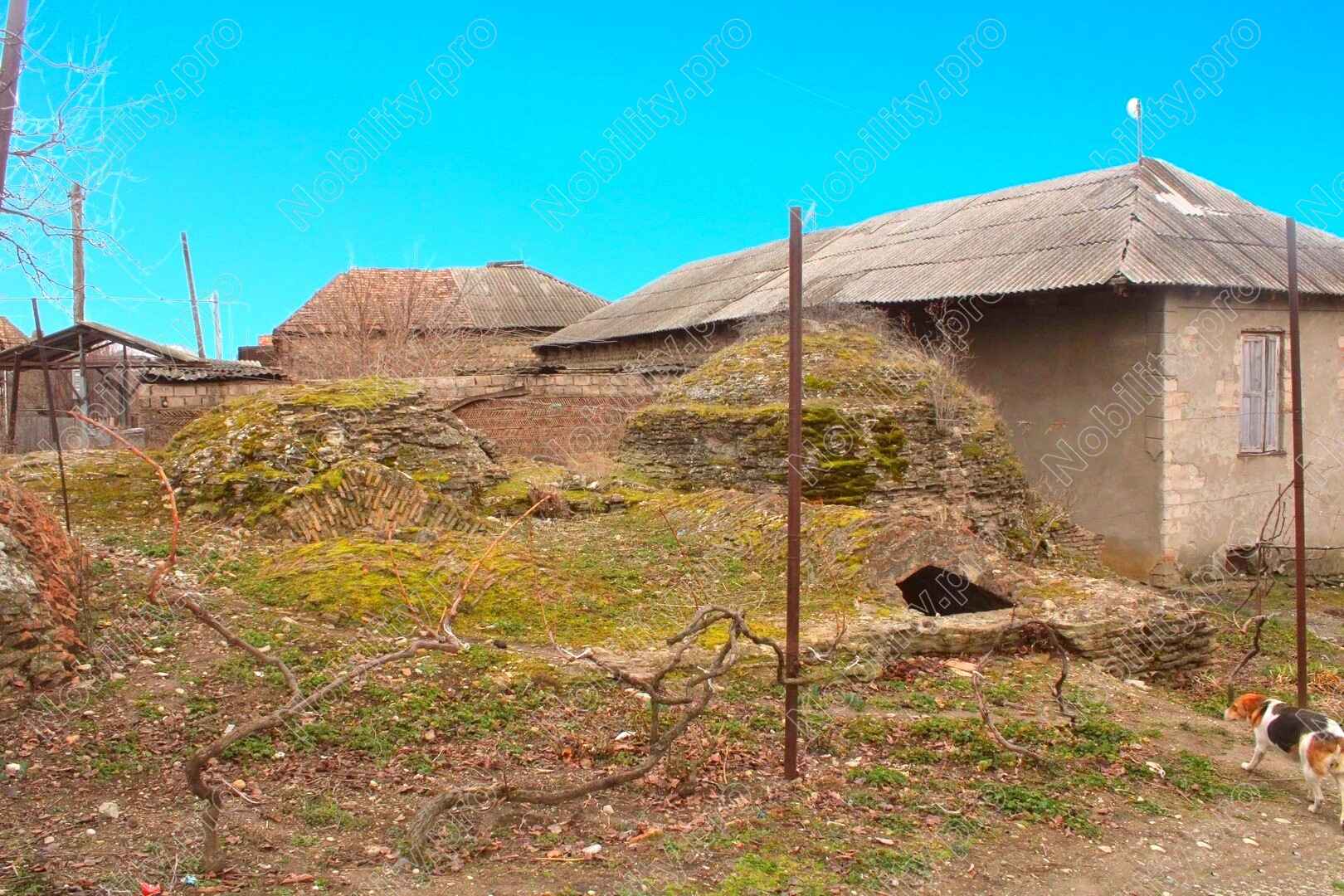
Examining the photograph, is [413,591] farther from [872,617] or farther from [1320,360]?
[1320,360]

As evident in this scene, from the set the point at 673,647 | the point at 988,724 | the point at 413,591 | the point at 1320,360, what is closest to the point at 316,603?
the point at 413,591

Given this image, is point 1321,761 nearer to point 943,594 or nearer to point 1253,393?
point 943,594

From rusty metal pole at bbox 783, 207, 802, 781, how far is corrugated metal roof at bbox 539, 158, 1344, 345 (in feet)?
30.9

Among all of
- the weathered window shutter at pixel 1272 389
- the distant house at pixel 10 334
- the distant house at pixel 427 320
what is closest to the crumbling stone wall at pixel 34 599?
the weathered window shutter at pixel 1272 389

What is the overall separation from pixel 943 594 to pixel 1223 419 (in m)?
Answer: 8.14

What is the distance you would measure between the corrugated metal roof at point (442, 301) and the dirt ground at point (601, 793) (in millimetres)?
25396

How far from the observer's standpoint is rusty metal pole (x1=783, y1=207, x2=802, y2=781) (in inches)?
197

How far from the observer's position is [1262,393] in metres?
15.0

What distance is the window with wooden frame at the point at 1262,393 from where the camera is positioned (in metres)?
14.8

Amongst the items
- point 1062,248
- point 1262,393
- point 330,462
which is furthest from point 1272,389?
point 330,462

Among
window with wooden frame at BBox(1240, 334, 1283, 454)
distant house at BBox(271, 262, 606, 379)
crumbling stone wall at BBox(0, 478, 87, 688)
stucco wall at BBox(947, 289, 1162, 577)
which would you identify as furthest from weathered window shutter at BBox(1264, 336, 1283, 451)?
distant house at BBox(271, 262, 606, 379)

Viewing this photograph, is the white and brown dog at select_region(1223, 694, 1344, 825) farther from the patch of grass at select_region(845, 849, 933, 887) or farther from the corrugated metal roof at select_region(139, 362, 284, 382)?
the corrugated metal roof at select_region(139, 362, 284, 382)

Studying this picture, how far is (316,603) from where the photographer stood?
262 inches

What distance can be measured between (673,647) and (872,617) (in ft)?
5.07
